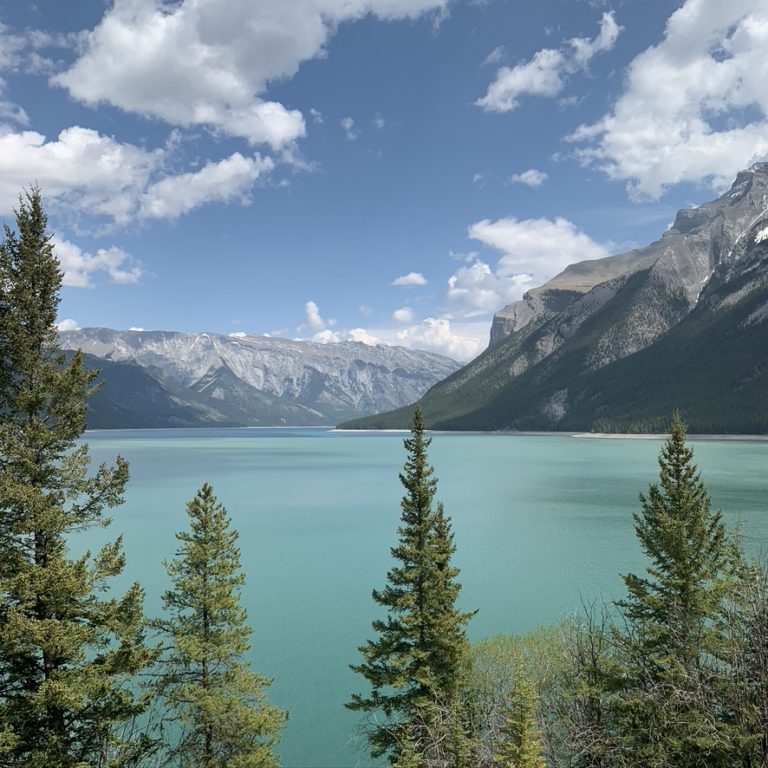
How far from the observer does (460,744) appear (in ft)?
45.6

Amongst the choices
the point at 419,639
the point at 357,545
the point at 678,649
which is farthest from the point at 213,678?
the point at 357,545

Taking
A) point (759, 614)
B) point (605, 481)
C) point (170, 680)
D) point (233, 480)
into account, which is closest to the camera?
point (759, 614)

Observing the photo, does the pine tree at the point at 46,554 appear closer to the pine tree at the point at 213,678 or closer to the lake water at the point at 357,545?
the pine tree at the point at 213,678

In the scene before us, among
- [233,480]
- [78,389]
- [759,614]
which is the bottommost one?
[233,480]

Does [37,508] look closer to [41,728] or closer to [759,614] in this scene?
[41,728]

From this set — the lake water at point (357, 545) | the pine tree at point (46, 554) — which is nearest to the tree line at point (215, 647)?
the pine tree at point (46, 554)

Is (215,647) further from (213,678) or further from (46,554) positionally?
(46,554)

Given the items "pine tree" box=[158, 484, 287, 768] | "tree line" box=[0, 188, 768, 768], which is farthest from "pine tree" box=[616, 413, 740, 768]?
"pine tree" box=[158, 484, 287, 768]

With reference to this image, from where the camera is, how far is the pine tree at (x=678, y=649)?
1492 centimetres

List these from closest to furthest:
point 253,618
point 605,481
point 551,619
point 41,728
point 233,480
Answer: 1. point 41,728
2. point 551,619
3. point 253,618
4. point 605,481
5. point 233,480

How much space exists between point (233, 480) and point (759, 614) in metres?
124

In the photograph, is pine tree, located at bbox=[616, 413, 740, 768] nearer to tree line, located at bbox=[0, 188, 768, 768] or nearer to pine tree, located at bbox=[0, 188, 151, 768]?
tree line, located at bbox=[0, 188, 768, 768]

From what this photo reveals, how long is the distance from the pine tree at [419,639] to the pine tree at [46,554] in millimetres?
9811

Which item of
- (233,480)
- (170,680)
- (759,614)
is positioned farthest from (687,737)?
(233,480)
